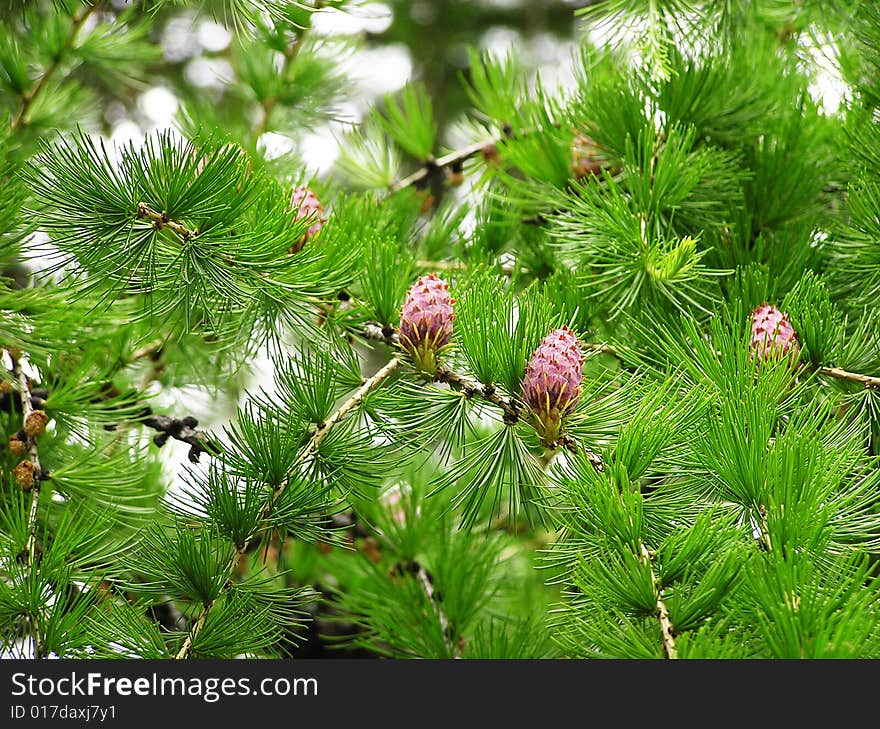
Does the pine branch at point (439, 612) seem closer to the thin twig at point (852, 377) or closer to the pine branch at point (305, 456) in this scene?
the pine branch at point (305, 456)

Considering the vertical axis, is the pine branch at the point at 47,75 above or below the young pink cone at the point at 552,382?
above

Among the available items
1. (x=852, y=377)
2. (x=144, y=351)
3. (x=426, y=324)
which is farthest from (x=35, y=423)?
(x=852, y=377)

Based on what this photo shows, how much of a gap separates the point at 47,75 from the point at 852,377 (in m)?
0.74

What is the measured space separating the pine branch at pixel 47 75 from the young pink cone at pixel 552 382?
52 centimetres

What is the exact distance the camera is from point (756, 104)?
728mm

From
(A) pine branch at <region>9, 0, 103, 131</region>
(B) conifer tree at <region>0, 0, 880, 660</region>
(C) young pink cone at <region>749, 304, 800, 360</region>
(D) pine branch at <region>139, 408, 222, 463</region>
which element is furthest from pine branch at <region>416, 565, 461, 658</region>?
(A) pine branch at <region>9, 0, 103, 131</region>

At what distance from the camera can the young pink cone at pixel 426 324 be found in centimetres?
53

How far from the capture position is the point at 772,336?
56 centimetres

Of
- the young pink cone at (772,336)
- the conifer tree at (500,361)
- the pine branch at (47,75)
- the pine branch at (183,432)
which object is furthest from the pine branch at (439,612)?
the pine branch at (47,75)

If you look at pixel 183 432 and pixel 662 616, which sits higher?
pixel 183 432

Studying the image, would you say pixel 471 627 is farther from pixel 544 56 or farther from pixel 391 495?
pixel 544 56

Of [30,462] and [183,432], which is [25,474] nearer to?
[30,462]
